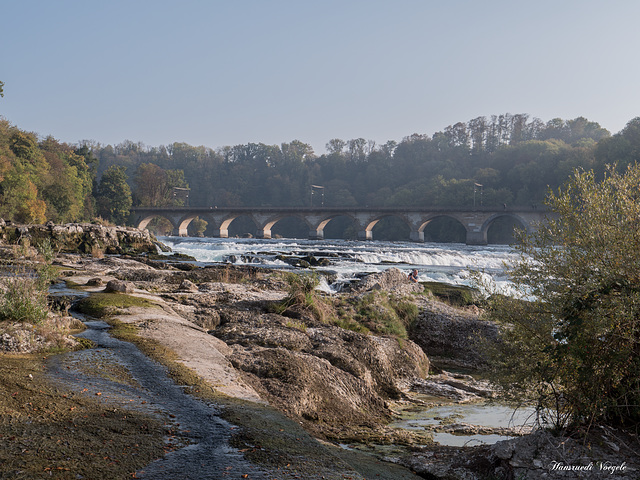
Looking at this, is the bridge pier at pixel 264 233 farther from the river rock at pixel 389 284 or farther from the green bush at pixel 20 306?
the green bush at pixel 20 306

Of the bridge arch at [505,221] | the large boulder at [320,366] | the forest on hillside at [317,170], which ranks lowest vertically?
the large boulder at [320,366]

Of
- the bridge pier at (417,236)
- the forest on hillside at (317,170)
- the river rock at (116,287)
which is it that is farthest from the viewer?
the bridge pier at (417,236)

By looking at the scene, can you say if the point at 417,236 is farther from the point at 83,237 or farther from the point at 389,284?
the point at 389,284

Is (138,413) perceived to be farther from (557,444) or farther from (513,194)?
(513,194)

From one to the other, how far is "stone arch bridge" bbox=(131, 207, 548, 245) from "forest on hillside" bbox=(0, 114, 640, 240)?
30.8ft

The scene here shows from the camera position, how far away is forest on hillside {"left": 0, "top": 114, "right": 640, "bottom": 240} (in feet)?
197

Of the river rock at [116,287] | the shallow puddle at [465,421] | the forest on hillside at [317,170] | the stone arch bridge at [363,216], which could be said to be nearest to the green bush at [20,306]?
the river rock at [116,287]

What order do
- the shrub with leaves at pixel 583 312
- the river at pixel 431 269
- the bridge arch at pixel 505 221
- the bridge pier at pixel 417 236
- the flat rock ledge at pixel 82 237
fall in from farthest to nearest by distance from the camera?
the bridge pier at pixel 417 236 → the bridge arch at pixel 505 221 → the flat rock ledge at pixel 82 237 → the river at pixel 431 269 → the shrub with leaves at pixel 583 312

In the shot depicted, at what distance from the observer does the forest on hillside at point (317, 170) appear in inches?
2366

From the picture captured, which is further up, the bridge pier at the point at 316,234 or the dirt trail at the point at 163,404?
the dirt trail at the point at 163,404

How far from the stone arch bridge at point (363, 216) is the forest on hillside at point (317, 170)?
9.38 metres

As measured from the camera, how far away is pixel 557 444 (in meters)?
4.95

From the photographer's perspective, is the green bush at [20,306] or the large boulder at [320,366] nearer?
the large boulder at [320,366]

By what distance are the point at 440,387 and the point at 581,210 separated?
4.53 m
